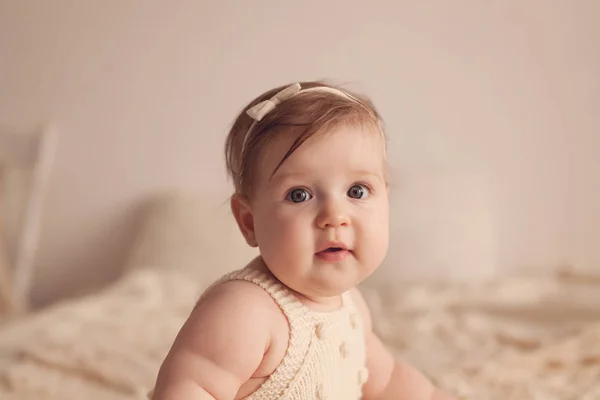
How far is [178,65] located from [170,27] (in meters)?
0.11

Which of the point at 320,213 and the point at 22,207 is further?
the point at 22,207

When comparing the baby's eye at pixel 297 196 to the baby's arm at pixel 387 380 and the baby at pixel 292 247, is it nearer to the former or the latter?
the baby at pixel 292 247

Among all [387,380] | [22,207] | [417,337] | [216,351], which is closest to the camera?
[216,351]

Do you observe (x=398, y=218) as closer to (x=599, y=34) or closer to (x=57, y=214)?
(x=599, y=34)

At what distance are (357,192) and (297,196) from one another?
7 cm

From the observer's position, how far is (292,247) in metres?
0.68

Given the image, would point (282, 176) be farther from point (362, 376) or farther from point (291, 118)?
point (362, 376)

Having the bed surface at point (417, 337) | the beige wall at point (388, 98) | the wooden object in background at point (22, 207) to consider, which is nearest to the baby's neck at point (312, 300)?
the bed surface at point (417, 337)

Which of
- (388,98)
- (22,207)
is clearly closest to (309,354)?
(388,98)

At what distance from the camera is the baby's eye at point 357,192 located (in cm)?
71

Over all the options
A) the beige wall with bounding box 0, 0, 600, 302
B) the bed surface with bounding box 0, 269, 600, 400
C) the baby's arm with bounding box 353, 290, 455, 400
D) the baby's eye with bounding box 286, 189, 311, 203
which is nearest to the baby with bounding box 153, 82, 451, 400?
the baby's eye with bounding box 286, 189, 311, 203

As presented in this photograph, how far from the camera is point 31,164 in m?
2.11

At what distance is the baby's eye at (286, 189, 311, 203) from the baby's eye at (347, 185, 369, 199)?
5cm

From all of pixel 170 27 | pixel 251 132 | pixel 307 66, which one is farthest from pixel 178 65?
pixel 251 132
